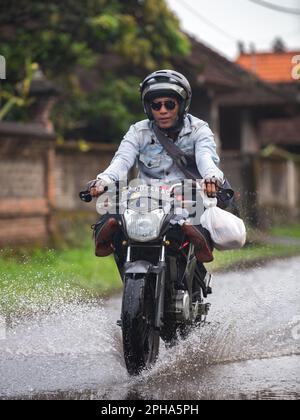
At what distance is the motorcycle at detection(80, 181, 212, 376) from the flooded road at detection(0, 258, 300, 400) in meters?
0.20

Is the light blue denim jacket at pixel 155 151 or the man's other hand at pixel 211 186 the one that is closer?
the man's other hand at pixel 211 186

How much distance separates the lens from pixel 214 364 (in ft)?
20.5

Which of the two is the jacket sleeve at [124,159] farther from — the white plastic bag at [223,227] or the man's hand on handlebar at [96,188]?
the white plastic bag at [223,227]

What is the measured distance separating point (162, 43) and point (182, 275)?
11.5 metres

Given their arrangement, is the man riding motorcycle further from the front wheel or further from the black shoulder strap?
the front wheel

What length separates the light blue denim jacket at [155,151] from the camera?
6.39 m

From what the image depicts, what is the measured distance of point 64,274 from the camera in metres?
9.72

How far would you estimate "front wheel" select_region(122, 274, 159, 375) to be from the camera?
17.9 ft

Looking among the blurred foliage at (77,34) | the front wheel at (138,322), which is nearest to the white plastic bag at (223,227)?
the front wheel at (138,322)

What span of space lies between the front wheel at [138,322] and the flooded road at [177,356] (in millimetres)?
116

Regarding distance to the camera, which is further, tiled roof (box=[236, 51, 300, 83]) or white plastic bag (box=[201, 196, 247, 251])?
tiled roof (box=[236, 51, 300, 83])

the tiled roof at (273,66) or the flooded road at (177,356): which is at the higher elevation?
the tiled roof at (273,66)

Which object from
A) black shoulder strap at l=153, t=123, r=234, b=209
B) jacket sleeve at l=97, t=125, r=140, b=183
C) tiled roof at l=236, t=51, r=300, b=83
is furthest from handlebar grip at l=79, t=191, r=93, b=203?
tiled roof at l=236, t=51, r=300, b=83

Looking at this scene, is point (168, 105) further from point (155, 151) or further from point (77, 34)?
point (77, 34)
